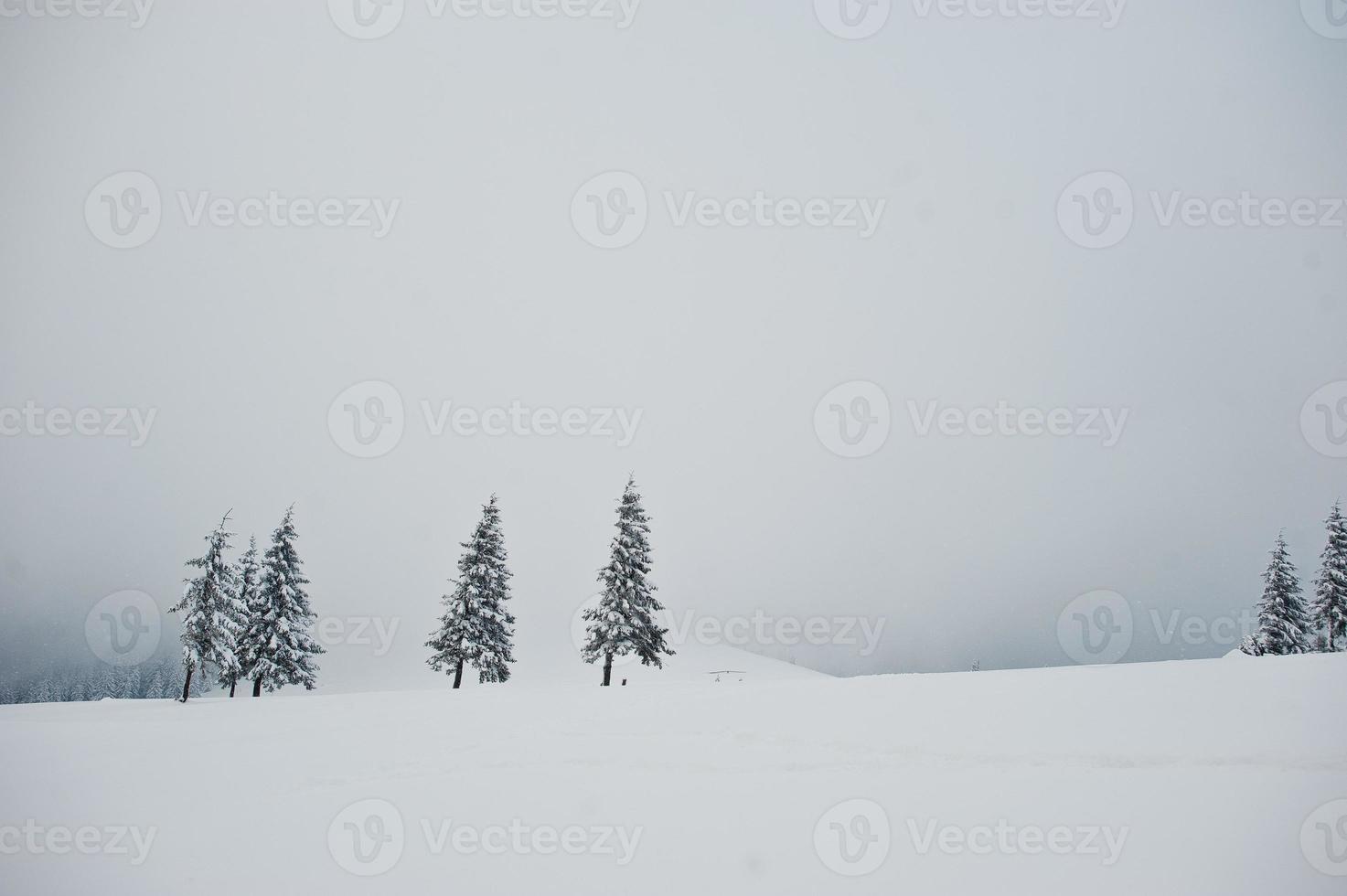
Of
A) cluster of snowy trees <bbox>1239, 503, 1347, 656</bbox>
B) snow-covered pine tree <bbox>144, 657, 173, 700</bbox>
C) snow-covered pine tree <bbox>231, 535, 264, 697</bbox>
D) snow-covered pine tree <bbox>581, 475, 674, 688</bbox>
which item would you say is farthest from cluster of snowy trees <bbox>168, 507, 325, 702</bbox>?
snow-covered pine tree <bbox>144, 657, 173, 700</bbox>

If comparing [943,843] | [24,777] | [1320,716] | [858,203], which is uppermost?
[858,203]

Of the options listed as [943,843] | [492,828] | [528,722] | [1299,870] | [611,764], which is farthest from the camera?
[528,722]

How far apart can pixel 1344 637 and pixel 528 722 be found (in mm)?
43855

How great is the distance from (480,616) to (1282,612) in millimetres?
46239

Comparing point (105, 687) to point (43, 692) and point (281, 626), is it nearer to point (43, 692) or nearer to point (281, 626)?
point (43, 692)

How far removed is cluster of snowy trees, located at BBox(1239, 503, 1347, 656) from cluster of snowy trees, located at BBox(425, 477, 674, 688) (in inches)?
1339

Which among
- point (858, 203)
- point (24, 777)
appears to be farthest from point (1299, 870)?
point (858, 203)

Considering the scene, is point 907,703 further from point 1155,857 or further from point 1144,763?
point 1155,857

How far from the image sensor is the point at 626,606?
32.6m

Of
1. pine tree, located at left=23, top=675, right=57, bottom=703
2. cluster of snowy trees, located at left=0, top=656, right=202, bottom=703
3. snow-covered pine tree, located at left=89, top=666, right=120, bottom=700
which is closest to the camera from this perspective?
pine tree, located at left=23, top=675, right=57, bottom=703

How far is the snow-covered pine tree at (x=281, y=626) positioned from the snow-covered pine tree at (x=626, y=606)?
1837 centimetres

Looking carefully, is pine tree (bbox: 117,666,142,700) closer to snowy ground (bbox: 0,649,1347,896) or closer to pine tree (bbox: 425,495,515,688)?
pine tree (bbox: 425,495,515,688)

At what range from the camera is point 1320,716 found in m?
10.6

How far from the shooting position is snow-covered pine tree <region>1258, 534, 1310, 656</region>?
3378 centimetres
